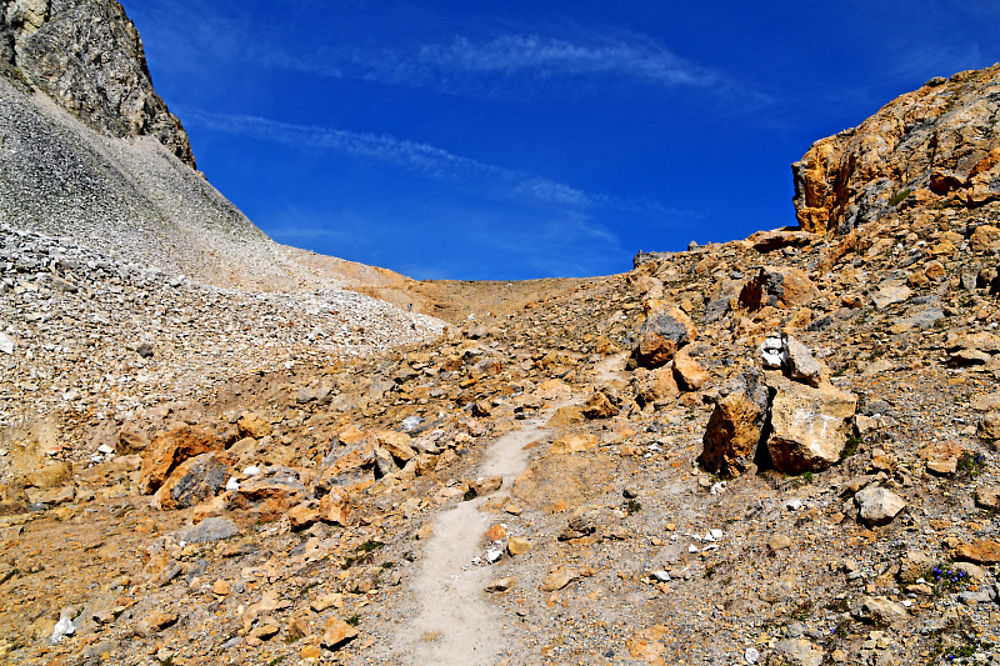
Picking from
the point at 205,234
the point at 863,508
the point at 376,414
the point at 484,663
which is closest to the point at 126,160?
the point at 205,234

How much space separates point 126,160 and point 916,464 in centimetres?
5355

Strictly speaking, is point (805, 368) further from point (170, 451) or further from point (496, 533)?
point (170, 451)

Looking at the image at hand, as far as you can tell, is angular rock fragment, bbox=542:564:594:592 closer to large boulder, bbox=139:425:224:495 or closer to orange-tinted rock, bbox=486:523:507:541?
orange-tinted rock, bbox=486:523:507:541

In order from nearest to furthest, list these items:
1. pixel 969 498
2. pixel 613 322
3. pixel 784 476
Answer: pixel 969 498 → pixel 784 476 → pixel 613 322

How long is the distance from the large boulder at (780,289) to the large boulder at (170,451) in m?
20.1

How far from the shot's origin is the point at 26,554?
1459 centimetres

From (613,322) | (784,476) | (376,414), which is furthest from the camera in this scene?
(613,322)

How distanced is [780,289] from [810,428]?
435 inches

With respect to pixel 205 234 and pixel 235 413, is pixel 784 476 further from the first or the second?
pixel 205 234

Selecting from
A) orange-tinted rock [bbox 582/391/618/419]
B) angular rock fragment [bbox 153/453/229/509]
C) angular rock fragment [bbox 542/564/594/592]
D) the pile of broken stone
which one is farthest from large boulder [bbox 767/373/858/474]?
the pile of broken stone

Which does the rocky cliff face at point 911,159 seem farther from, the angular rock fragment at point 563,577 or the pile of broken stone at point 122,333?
the pile of broken stone at point 122,333

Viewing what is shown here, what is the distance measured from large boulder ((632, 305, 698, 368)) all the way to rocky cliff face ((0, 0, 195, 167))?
47.6m

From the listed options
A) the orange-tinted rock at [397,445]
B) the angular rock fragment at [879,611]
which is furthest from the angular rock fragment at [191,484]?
the angular rock fragment at [879,611]

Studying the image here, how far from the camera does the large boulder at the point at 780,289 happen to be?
20.5 meters
